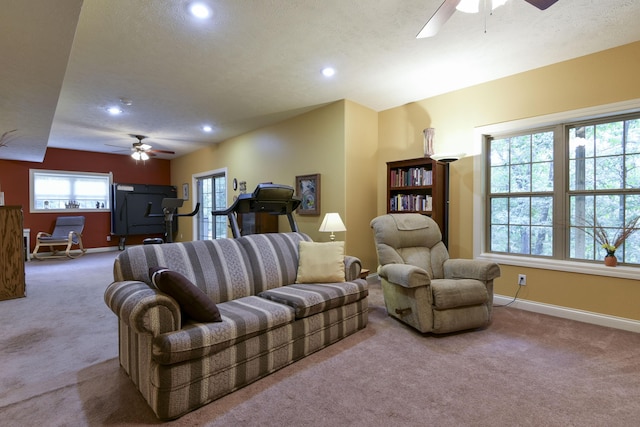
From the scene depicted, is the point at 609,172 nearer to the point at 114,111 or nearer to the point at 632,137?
the point at 632,137

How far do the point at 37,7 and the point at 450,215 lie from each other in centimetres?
428

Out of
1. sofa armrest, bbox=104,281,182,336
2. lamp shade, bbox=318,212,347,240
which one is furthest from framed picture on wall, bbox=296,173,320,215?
sofa armrest, bbox=104,281,182,336

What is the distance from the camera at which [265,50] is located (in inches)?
118

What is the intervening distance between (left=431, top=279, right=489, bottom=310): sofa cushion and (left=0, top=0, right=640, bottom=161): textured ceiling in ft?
7.31

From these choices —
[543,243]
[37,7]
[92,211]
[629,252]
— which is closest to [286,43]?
[37,7]

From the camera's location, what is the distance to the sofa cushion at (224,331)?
5.19ft

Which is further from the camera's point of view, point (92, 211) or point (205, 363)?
point (92, 211)

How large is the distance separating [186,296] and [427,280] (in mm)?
1926

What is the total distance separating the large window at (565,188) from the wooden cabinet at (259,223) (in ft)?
10.6

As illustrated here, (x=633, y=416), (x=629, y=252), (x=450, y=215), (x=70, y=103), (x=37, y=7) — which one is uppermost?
(x=70, y=103)

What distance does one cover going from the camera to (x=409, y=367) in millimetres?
2166

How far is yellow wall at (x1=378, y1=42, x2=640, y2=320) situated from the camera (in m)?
2.93

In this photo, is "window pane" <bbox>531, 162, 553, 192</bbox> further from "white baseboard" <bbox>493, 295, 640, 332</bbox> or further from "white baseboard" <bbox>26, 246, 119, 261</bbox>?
"white baseboard" <bbox>26, 246, 119, 261</bbox>

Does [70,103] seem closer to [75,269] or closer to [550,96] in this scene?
[75,269]
